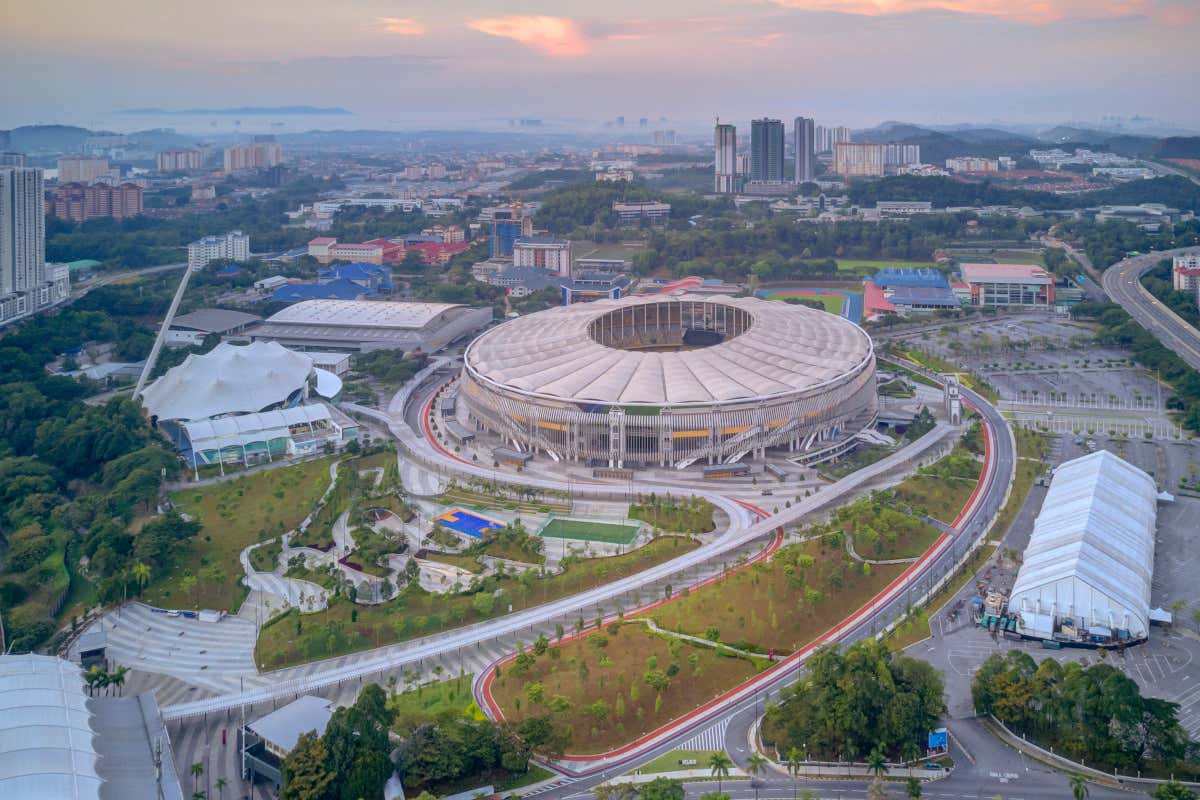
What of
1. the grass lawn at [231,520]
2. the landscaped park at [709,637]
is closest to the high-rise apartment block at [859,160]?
the grass lawn at [231,520]

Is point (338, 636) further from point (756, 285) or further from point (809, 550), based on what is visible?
point (756, 285)

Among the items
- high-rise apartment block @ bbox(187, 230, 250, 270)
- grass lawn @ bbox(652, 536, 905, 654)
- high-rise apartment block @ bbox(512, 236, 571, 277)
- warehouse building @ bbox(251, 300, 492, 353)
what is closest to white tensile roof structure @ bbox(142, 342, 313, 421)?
warehouse building @ bbox(251, 300, 492, 353)

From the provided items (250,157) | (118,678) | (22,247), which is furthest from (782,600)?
(250,157)

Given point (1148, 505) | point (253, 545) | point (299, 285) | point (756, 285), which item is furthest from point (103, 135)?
point (1148, 505)

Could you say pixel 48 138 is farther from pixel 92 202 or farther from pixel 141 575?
pixel 141 575

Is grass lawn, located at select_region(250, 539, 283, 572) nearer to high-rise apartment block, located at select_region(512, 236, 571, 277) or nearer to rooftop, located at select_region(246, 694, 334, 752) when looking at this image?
rooftop, located at select_region(246, 694, 334, 752)
